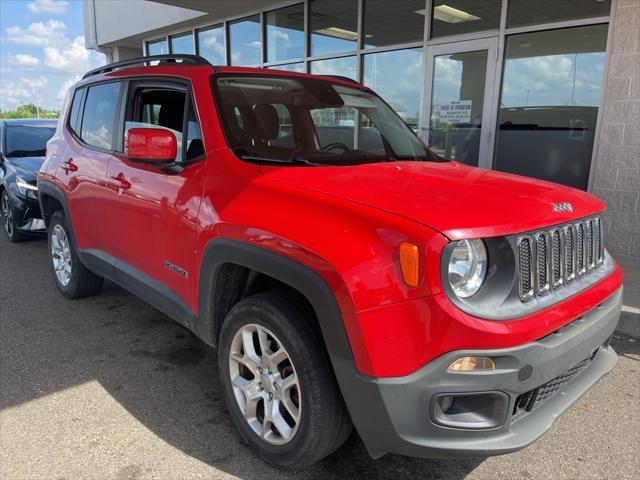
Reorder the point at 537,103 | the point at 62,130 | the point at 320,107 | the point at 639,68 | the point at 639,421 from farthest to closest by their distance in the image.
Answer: the point at 537,103
the point at 639,68
the point at 62,130
the point at 320,107
the point at 639,421

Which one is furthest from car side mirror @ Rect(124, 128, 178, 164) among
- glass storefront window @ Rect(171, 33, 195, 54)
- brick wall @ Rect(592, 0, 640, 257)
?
glass storefront window @ Rect(171, 33, 195, 54)

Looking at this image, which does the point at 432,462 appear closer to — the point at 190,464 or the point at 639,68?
the point at 190,464

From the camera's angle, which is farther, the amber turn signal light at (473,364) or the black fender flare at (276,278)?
the black fender flare at (276,278)

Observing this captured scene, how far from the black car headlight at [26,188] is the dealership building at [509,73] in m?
5.20

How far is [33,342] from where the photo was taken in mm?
3789

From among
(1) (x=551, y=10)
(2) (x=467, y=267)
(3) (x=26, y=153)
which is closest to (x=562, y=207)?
(2) (x=467, y=267)

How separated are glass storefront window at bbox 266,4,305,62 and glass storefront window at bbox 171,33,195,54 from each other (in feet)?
10.2

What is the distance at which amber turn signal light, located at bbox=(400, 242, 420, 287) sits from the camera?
1.83 meters

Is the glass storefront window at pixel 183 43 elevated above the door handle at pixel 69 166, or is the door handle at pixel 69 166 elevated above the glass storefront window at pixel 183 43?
the glass storefront window at pixel 183 43

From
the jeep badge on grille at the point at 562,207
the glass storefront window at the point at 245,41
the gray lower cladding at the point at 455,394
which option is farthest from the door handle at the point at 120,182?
the glass storefront window at the point at 245,41

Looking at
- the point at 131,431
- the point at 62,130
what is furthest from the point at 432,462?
the point at 62,130

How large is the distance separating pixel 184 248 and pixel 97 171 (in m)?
1.37

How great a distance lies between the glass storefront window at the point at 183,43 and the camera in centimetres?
1291

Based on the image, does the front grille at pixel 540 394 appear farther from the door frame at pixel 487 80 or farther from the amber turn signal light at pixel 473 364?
the door frame at pixel 487 80
